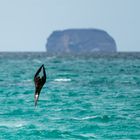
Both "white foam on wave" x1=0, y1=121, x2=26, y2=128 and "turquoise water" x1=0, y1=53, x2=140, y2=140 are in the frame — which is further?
"white foam on wave" x1=0, y1=121, x2=26, y2=128

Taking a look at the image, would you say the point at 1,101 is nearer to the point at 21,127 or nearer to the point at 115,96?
the point at 115,96

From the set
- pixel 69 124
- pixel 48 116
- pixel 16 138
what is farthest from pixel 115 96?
pixel 16 138

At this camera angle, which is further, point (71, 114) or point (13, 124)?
point (71, 114)

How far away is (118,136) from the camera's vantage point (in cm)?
2594

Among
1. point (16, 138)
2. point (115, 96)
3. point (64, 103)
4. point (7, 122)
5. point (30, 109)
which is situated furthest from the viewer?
point (115, 96)

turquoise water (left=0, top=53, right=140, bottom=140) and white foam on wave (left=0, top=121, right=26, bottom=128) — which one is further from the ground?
white foam on wave (left=0, top=121, right=26, bottom=128)

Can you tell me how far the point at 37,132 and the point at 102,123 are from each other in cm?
434

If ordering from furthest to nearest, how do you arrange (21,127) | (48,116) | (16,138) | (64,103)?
(64,103) → (48,116) → (21,127) → (16,138)

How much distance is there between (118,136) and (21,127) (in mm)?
4724

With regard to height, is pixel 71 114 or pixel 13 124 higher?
pixel 13 124

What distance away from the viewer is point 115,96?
42.7 m

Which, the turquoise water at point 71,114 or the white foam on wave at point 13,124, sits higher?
the white foam on wave at point 13,124

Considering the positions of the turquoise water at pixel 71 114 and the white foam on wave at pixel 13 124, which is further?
the white foam on wave at pixel 13 124

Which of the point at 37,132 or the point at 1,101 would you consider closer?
the point at 37,132
